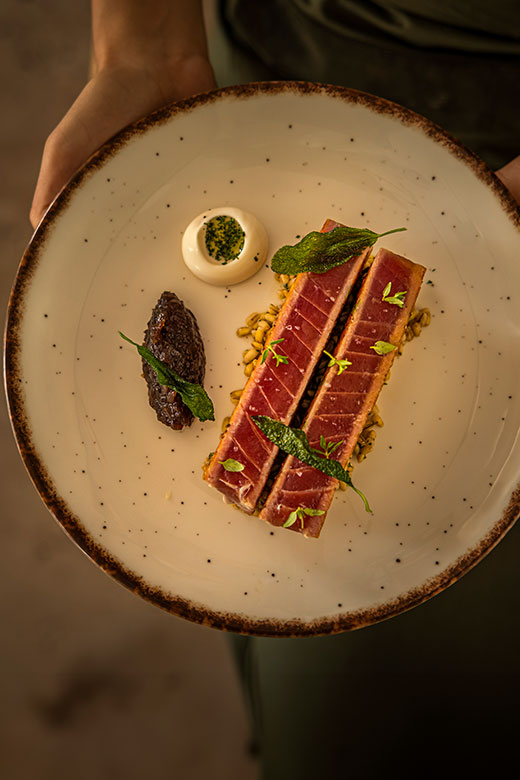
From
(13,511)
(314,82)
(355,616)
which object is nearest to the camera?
(355,616)

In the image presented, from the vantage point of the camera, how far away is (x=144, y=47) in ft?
9.25

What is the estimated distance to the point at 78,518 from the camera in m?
2.61

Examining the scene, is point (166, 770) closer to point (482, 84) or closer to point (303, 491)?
point (303, 491)

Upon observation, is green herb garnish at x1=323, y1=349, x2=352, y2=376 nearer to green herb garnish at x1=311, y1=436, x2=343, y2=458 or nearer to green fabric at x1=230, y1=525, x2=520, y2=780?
green herb garnish at x1=311, y1=436, x2=343, y2=458

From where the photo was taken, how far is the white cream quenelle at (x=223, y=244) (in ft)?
8.78

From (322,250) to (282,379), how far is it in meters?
0.58

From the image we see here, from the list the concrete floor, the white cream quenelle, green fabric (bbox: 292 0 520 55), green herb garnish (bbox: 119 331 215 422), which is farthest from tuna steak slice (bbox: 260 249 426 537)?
the concrete floor

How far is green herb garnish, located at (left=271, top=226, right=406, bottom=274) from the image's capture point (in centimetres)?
254

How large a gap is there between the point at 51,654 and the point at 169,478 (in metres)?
2.32

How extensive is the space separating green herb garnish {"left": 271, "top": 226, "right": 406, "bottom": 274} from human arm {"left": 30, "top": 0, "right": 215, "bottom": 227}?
0.99 m

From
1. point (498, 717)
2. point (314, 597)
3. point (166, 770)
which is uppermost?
point (314, 597)

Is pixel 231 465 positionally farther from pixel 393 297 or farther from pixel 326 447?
pixel 393 297

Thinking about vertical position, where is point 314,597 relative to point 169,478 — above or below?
below

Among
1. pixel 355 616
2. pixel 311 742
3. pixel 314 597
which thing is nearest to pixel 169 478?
pixel 314 597
